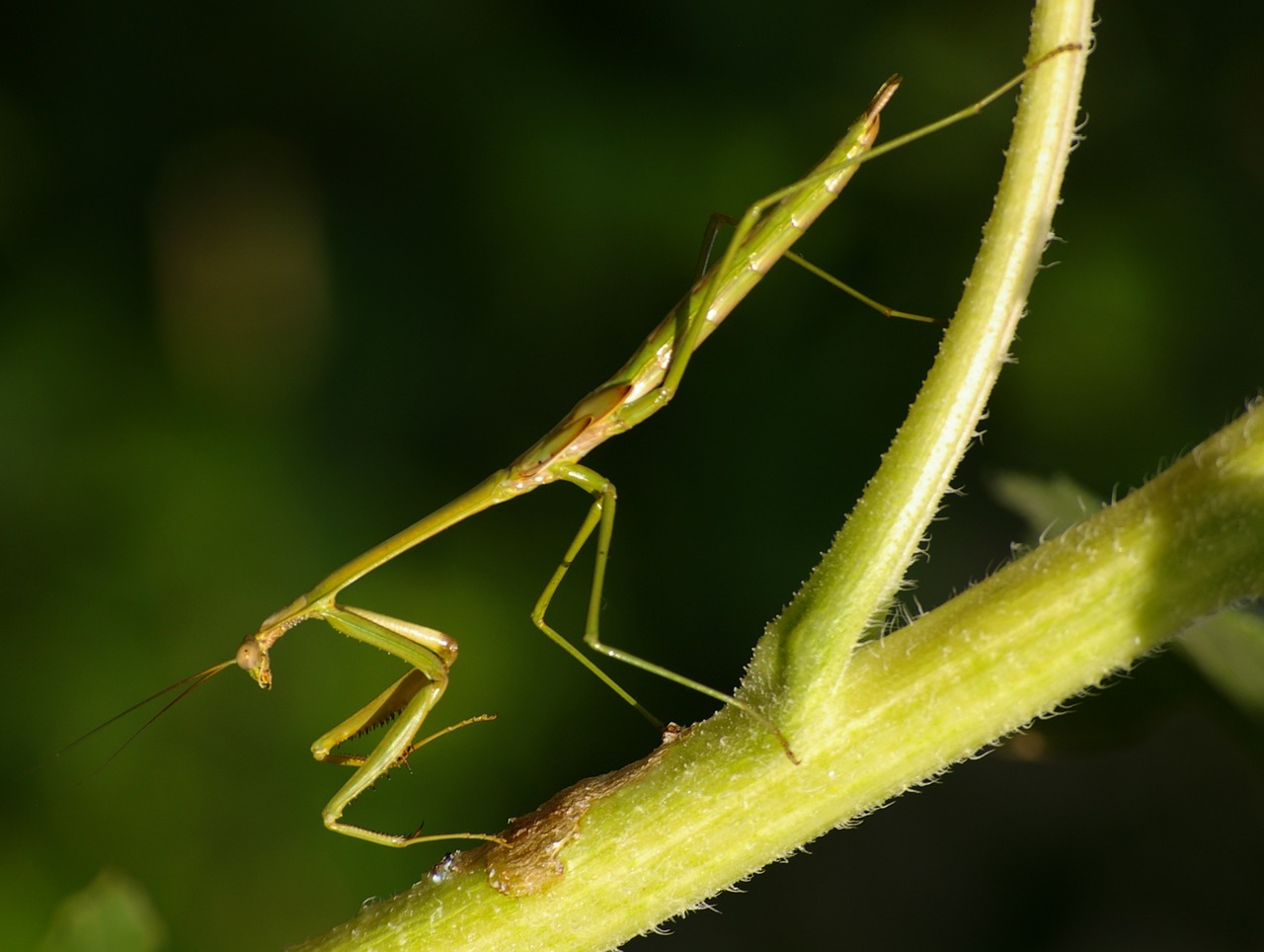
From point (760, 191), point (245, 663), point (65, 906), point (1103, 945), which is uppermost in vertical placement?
point (760, 191)

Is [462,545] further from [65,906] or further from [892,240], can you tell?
[65,906]

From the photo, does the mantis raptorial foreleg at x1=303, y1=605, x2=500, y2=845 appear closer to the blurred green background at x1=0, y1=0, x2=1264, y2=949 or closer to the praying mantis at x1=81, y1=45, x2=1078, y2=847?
the praying mantis at x1=81, y1=45, x2=1078, y2=847

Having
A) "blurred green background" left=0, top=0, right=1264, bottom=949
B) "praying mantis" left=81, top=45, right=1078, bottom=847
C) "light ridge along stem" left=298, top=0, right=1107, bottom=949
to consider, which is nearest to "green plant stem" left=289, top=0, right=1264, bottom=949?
"light ridge along stem" left=298, top=0, right=1107, bottom=949

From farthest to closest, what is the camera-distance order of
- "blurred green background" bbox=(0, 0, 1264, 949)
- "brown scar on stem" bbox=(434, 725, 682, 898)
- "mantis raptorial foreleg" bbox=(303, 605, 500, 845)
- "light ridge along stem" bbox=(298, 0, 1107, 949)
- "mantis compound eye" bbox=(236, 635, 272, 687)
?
"blurred green background" bbox=(0, 0, 1264, 949) → "mantis compound eye" bbox=(236, 635, 272, 687) → "mantis raptorial foreleg" bbox=(303, 605, 500, 845) → "brown scar on stem" bbox=(434, 725, 682, 898) → "light ridge along stem" bbox=(298, 0, 1107, 949)

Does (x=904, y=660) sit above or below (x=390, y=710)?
below

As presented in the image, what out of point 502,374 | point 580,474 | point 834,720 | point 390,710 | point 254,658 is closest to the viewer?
point 834,720

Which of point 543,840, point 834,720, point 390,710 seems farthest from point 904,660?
point 390,710

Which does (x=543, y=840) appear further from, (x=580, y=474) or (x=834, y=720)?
(x=580, y=474)

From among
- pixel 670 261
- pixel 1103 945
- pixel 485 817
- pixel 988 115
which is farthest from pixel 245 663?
pixel 988 115
